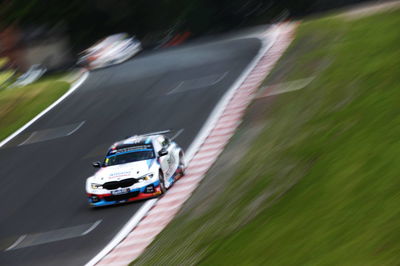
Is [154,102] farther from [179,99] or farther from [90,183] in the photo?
[90,183]

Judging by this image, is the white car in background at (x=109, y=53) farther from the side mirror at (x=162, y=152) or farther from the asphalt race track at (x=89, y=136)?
the side mirror at (x=162, y=152)

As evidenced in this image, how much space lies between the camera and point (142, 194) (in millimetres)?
20484

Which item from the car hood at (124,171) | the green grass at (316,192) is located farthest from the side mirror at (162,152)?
the green grass at (316,192)

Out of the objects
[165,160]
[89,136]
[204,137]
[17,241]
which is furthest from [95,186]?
[89,136]

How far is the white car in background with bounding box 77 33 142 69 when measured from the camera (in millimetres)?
44344

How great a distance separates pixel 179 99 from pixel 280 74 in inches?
166

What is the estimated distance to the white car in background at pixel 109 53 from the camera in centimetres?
4434

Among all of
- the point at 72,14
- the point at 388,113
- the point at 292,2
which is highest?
the point at 388,113

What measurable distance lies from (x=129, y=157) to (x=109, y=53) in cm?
2351

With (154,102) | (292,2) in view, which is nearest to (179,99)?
(154,102)

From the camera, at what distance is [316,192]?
13188 millimetres

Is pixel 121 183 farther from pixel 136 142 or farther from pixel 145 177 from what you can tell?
pixel 136 142

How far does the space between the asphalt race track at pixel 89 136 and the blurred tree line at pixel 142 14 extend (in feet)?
23.5

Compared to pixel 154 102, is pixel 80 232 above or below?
above
